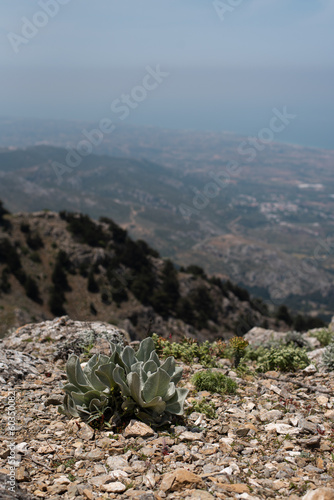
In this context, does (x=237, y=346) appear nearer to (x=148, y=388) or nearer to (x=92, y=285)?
(x=148, y=388)

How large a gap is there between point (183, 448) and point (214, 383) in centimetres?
205

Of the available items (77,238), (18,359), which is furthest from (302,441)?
(77,238)

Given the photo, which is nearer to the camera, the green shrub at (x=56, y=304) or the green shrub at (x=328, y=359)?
the green shrub at (x=328, y=359)

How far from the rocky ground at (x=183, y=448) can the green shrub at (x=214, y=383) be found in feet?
0.59

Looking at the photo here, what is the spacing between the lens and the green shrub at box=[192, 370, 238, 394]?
6254 mm

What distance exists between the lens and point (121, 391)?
4.90 m

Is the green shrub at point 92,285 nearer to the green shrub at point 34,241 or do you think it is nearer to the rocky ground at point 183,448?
the green shrub at point 34,241

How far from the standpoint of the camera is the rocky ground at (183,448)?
359 centimetres

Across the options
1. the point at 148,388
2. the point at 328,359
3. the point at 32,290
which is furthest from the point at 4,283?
the point at 148,388

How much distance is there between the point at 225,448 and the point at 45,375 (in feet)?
12.1

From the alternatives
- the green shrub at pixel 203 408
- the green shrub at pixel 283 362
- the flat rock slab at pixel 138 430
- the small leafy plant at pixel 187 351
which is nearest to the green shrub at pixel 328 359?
the green shrub at pixel 283 362

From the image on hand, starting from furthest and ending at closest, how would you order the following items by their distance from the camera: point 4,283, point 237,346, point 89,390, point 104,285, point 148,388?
point 104,285 → point 4,283 → point 237,346 → point 89,390 → point 148,388

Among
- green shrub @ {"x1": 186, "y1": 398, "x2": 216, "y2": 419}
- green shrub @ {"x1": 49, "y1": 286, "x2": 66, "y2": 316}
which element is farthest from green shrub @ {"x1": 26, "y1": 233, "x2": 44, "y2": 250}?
green shrub @ {"x1": 186, "y1": 398, "x2": 216, "y2": 419}

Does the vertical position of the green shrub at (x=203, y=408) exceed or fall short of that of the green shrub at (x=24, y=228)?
it exceeds it
